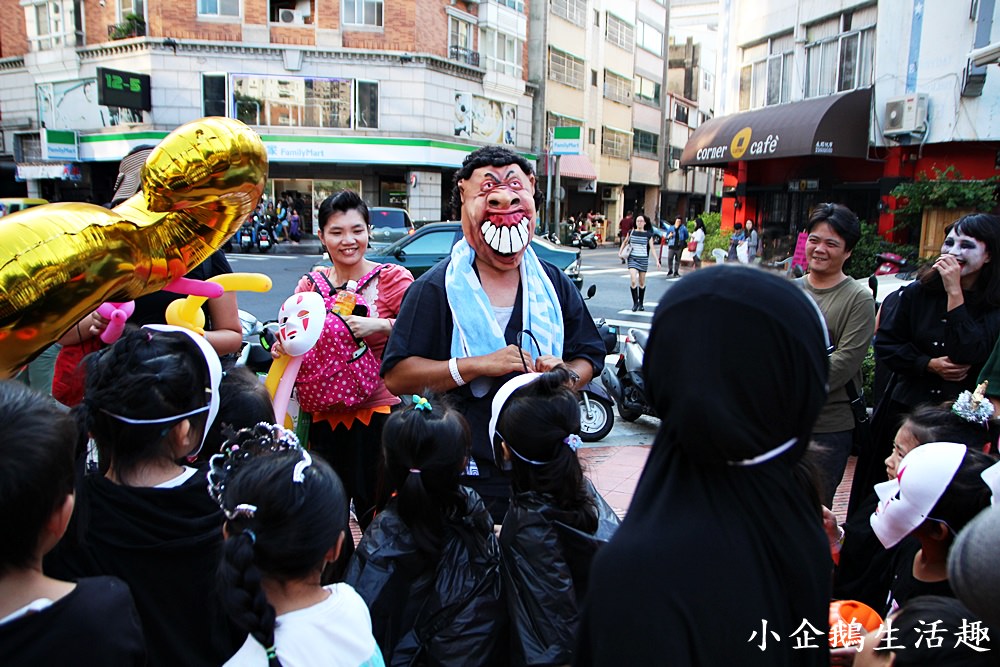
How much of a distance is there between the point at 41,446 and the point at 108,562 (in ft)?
1.71

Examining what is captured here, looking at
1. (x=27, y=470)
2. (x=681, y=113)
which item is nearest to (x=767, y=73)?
(x=27, y=470)

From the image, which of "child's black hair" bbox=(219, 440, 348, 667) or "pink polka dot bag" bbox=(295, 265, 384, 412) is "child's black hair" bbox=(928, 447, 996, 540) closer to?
"child's black hair" bbox=(219, 440, 348, 667)

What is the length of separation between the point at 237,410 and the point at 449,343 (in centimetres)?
75

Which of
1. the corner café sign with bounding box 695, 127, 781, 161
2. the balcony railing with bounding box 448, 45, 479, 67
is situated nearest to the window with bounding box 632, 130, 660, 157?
the balcony railing with bounding box 448, 45, 479, 67

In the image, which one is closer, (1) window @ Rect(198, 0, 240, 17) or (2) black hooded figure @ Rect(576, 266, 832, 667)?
(2) black hooded figure @ Rect(576, 266, 832, 667)

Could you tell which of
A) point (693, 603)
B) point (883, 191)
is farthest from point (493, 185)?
point (883, 191)

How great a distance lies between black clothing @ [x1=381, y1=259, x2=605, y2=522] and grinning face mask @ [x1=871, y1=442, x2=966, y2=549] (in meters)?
1.08

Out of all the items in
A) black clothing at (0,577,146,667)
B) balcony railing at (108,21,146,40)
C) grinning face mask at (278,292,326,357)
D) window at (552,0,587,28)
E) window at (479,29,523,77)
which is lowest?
black clothing at (0,577,146,667)

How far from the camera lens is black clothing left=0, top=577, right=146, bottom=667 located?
1.20m

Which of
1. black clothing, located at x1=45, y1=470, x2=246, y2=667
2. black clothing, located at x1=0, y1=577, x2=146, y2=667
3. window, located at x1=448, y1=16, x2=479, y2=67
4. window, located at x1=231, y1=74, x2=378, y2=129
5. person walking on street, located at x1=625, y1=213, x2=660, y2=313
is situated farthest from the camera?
window, located at x1=448, y1=16, x2=479, y2=67

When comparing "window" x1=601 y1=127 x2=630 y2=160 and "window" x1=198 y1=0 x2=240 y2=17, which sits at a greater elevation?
"window" x1=198 y1=0 x2=240 y2=17

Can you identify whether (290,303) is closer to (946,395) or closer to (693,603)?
(693,603)

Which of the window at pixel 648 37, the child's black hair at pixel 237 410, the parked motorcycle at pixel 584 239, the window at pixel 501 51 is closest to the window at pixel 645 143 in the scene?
the window at pixel 648 37

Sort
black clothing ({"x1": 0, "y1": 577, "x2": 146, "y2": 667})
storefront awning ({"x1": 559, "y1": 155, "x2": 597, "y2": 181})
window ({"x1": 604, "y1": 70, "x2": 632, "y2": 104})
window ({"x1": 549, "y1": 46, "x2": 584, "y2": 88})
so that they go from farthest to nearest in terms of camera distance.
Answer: window ({"x1": 604, "y1": 70, "x2": 632, "y2": 104}), storefront awning ({"x1": 559, "y1": 155, "x2": 597, "y2": 181}), window ({"x1": 549, "y1": 46, "x2": 584, "y2": 88}), black clothing ({"x1": 0, "y1": 577, "x2": 146, "y2": 667})
